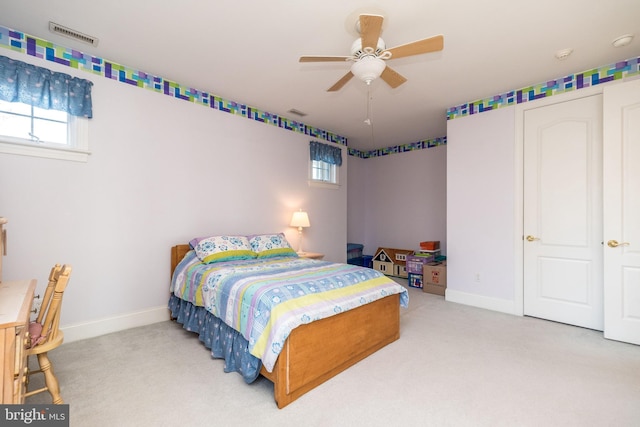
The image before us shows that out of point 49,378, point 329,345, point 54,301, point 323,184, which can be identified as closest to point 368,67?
point 329,345

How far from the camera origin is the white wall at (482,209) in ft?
11.8

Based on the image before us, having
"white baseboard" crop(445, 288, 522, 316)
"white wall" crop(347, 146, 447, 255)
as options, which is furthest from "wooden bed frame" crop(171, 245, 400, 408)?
"white wall" crop(347, 146, 447, 255)

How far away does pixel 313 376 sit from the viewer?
202cm

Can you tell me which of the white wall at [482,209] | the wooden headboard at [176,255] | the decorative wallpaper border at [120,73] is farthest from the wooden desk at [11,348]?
the white wall at [482,209]

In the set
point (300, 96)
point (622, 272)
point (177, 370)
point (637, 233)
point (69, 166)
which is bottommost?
point (177, 370)

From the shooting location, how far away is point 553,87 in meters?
3.31

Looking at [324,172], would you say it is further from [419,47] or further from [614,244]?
[614,244]

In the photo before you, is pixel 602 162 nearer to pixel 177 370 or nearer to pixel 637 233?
pixel 637 233

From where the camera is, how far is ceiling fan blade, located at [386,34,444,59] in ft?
6.21

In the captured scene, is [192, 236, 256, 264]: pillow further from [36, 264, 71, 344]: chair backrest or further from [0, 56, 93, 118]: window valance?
[0, 56, 93, 118]: window valance

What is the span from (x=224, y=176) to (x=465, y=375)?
3293 millimetres

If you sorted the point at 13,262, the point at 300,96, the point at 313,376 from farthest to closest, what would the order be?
the point at 300,96, the point at 13,262, the point at 313,376

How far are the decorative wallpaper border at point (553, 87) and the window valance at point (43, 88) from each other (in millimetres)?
4257

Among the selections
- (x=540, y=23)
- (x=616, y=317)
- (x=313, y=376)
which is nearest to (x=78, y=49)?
(x=313, y=376)
